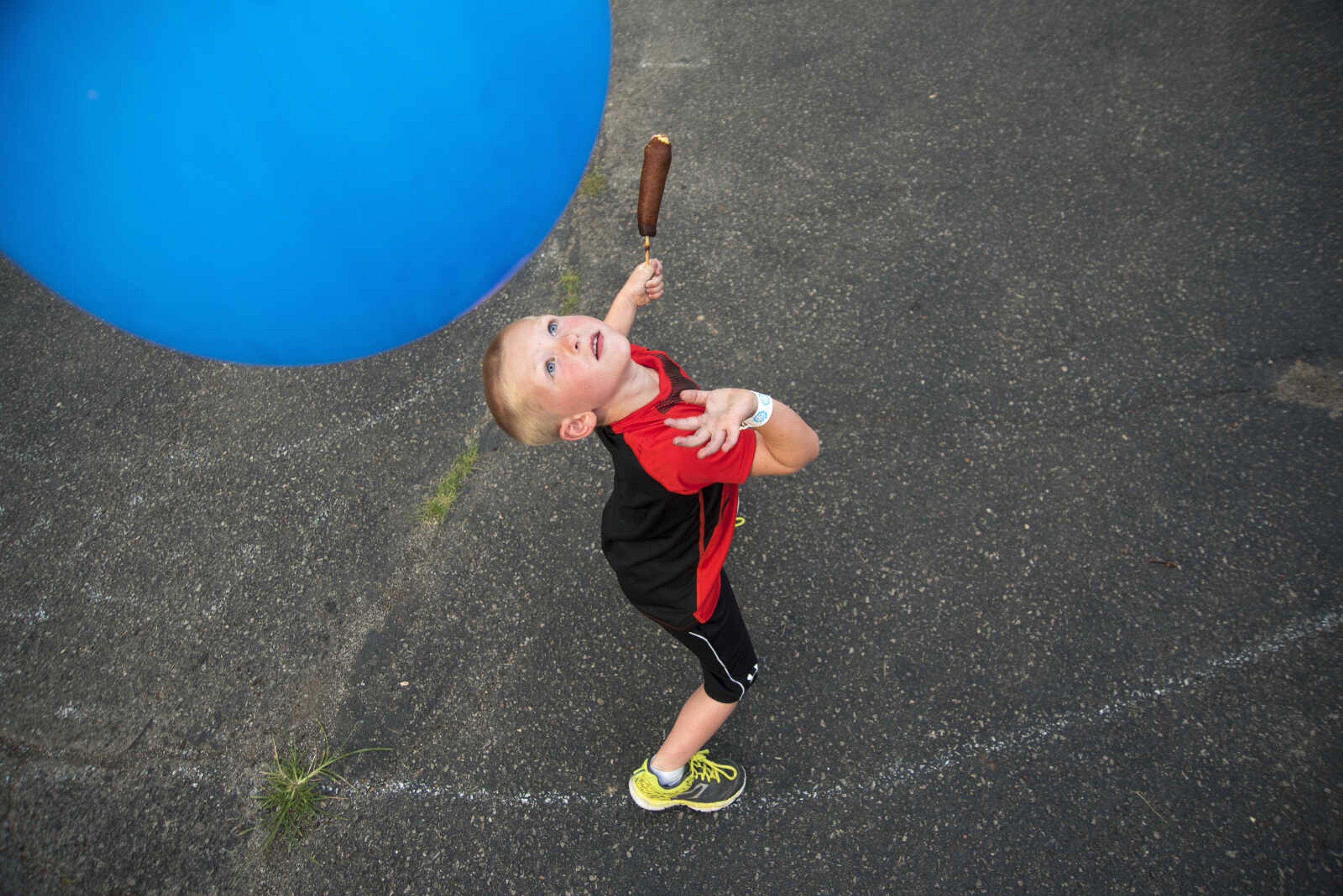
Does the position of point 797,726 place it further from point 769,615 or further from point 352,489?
point 352,489

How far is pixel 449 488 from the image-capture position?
10.6ft

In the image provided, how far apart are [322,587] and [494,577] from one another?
73cm

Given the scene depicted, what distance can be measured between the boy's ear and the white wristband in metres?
0.37

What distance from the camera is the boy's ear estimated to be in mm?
1805

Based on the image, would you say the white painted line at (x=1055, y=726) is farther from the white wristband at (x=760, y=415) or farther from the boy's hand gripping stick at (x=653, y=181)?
the boy's hand gripping stick at (x=653, y=181)

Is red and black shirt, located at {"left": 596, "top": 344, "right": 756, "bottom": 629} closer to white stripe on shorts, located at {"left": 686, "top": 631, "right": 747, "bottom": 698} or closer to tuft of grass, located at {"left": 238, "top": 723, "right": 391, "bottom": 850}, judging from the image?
white stripe on shorts, located at {"left": 686, "top": 631, "right": 747, "bottom": 698}

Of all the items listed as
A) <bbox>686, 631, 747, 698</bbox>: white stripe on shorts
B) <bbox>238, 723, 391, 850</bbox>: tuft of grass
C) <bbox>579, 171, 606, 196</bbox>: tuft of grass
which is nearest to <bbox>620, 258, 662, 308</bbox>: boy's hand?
<bbox>686, 631, 747, 698</bbox>: white stripe on shorts

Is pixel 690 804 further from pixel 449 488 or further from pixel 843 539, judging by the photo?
pixel 449 488

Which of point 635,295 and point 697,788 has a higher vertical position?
point 635,295

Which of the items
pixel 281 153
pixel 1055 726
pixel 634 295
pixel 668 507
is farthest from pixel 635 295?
pixel 1055 726

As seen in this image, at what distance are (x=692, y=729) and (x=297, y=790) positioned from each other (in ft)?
4.78

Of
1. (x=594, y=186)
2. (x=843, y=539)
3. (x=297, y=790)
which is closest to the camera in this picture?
(x=297, y=790)

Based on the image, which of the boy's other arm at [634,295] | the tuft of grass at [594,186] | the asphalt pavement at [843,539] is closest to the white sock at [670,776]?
the asphalt pavement at [843,539]

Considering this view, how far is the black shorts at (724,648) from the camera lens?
2.10 metres
